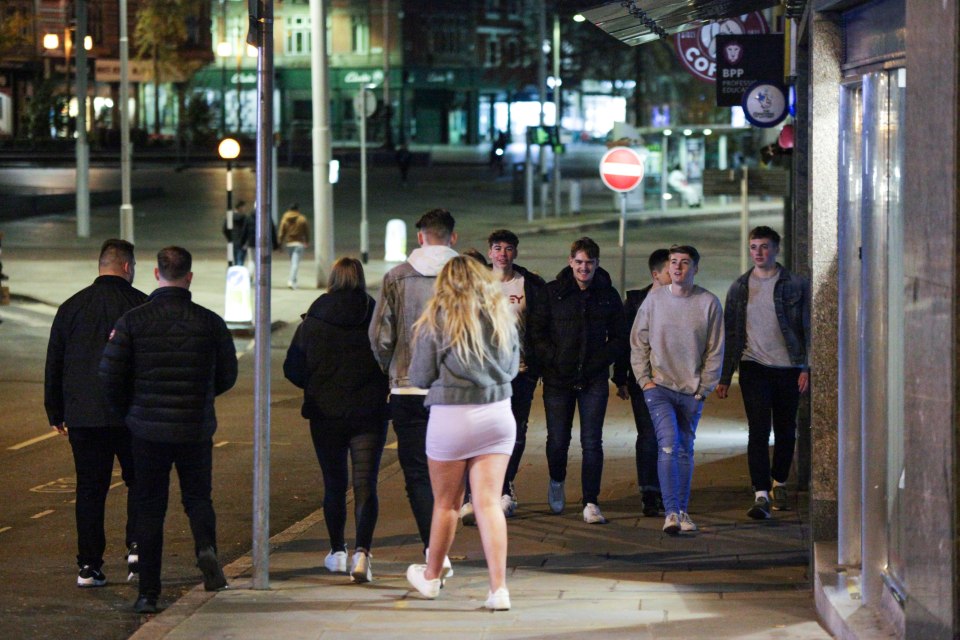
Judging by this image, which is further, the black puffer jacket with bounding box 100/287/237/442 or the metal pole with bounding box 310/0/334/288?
the metal pole with bounding box 310/0/334/288

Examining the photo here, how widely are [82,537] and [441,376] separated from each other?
87.7 inches

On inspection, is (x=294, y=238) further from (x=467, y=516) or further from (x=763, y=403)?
(x=763, y=403)

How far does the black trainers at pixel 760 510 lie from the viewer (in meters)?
9.37

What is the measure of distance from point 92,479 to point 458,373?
2173 mm

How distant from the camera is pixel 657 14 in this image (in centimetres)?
1052

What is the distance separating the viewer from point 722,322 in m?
8.84

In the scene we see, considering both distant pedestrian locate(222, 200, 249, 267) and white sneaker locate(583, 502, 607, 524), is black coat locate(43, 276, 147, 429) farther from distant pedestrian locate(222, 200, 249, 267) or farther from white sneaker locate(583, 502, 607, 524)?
distant pedestrian locate(222, 200, 249, 267)

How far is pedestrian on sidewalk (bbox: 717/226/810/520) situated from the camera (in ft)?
30.8

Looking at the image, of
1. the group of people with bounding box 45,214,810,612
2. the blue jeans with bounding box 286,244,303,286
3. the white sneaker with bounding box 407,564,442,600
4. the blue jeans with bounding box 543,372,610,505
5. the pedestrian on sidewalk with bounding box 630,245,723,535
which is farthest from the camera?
the blue jeans with bounding box 286,244,303,286

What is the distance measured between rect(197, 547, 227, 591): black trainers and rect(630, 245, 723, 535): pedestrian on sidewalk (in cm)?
272

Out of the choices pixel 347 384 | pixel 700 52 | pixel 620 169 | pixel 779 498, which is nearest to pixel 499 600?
pixel 347 384

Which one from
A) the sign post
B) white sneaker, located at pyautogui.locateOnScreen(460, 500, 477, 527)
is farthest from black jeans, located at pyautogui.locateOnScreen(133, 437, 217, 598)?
the sign post

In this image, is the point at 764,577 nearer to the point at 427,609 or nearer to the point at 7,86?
the point at 427,609

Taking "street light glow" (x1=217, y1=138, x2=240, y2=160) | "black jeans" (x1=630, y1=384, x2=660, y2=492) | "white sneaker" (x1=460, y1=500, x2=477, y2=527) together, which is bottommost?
"white sneaker" (x1=460, y1=500, x2=477, y2=527)
